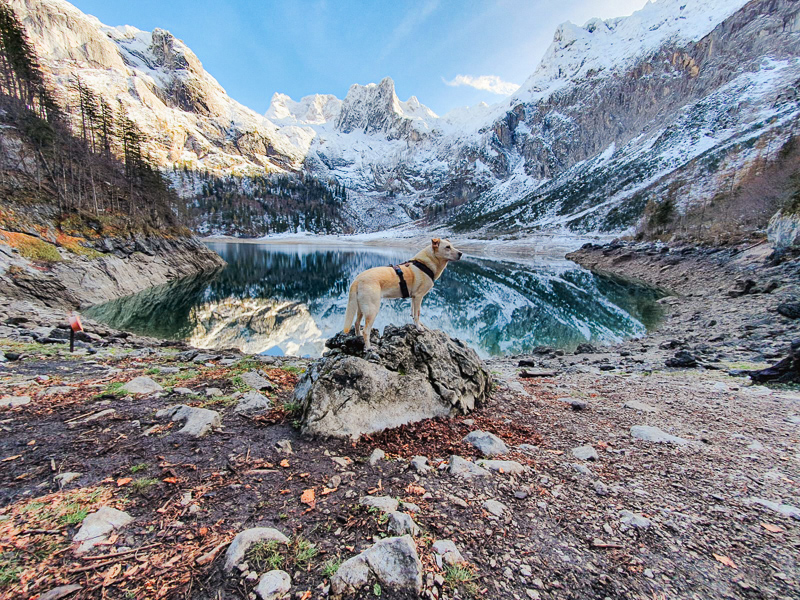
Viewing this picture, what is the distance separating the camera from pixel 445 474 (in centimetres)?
360

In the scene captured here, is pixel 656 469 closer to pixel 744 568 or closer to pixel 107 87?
pixel 744 568

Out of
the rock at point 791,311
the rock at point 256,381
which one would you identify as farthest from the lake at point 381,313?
the rock at point 256,381

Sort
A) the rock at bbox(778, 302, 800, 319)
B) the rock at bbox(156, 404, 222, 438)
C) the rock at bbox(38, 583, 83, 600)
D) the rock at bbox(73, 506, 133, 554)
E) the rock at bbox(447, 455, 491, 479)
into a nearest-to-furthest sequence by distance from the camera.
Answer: the rock at bbox(38, 583, 83, 600) < the rock at bbox(73, 506, 133, 554) < the rock at bbox(447, 455, 491, 479) < the rock at bbox(156, 404, 222, 438) < the rock at bbox(778, 302, 800, 319)

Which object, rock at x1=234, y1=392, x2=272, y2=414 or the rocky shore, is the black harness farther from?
rock at x1=234, y1=392, x2=272, y2=414

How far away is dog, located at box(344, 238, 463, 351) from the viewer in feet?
18.1

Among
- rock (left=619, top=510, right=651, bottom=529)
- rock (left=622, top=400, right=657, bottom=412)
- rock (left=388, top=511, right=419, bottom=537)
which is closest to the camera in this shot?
rock (left=388, top=511, right=419, bottom=537)

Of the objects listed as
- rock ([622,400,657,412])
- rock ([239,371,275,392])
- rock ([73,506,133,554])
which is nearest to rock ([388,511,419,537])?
rock ([73,506,133,554])

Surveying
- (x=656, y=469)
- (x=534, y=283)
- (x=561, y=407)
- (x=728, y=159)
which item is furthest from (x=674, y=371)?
(x=728, y=159)

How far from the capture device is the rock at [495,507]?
9.85 feet

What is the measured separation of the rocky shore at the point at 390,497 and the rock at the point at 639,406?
0.23 ft

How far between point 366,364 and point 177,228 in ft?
165

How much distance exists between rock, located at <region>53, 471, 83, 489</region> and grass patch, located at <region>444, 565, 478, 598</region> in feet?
11.1

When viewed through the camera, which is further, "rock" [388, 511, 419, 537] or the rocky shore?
"rock" [388, 511, 419, 537]

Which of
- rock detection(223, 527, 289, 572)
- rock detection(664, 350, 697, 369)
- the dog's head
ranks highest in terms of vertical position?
the dog's head
